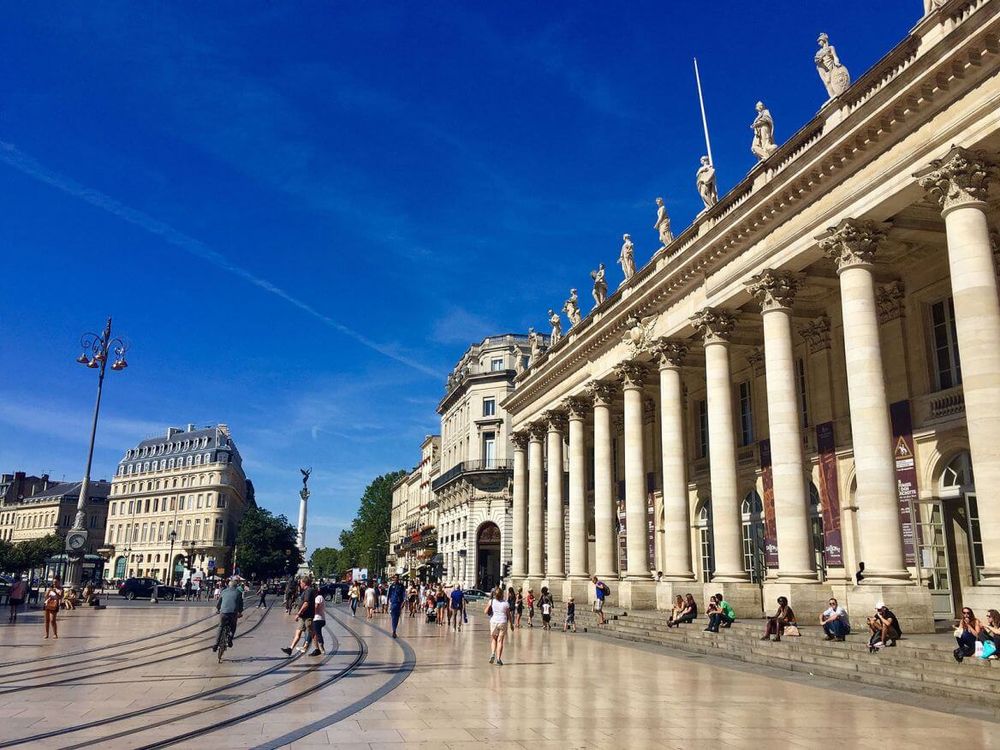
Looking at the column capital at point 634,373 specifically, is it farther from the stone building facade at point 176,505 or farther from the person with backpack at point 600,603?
the stone building facade at point 176,505

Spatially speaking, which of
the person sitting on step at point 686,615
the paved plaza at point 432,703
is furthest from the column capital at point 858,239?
the person sitting on step at point 686,615

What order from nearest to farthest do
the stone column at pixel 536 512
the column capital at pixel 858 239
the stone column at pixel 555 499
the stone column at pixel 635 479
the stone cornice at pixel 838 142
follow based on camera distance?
the stone cornice at pixel 838 142 < the column capital at pixel 858 239 < the stone column at pixel 635 479 < the stone column at pixel 555 499 < the stone column at pixel 536 512

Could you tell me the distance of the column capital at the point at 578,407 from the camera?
36469 millimetres

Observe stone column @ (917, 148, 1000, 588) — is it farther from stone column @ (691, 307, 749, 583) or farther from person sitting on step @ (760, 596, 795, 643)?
stone column @ (691, 307, 749, 583)

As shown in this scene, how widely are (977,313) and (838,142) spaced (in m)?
5.74

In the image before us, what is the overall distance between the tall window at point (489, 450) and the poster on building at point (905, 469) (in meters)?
40.9

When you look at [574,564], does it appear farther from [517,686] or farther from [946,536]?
[517,686]

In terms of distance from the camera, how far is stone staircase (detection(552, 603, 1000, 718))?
1216cm

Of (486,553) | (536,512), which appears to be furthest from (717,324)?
(486,553)

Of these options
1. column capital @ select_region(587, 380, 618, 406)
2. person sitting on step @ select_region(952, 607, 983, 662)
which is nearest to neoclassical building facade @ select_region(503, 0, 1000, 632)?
column capital @ select_region(587, 380, 618, 406)

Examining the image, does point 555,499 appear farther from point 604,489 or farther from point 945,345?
point 945,345

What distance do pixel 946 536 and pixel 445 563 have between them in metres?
51.5

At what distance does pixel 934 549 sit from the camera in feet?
66.6

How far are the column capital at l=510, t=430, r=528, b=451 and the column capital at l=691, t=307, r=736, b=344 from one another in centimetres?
2045
